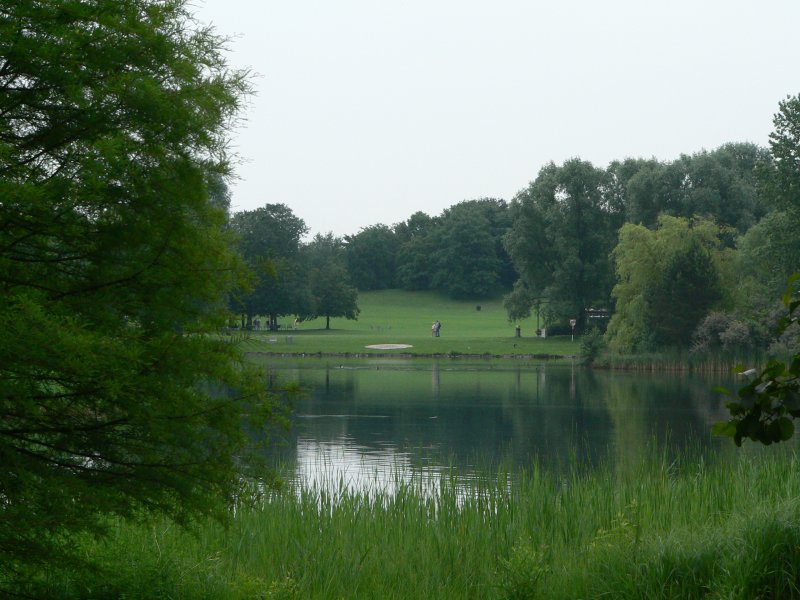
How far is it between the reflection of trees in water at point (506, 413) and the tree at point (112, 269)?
8597 millimetres

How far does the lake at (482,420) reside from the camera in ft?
66.5

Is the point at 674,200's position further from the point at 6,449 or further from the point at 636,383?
the point at 6,449

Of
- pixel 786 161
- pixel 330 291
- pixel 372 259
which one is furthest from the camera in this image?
pixel 372 259

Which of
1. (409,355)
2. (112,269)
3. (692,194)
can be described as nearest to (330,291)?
(409,355)

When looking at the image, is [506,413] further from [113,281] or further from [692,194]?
[692,194]

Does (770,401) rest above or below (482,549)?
above

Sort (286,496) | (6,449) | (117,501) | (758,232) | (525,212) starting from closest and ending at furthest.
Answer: (6,449)
(117,501)
(286,496)
(758,232)
(525,212)

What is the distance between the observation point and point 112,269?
19.1ft

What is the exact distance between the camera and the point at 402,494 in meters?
11.3

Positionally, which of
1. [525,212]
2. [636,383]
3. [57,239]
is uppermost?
[525,212]

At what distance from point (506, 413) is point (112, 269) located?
28.1 metres

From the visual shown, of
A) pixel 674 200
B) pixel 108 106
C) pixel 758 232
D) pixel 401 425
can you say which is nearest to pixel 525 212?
pixel 674 200

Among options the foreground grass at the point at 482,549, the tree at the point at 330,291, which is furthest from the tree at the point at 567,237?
the foreground grass at the point at 482,549

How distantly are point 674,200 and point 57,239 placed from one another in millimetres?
65513
